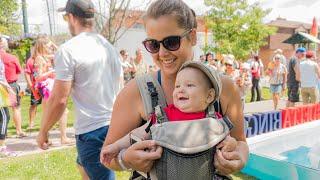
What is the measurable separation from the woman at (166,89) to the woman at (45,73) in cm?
459

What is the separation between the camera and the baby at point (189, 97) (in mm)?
1420

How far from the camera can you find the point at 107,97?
2.90m

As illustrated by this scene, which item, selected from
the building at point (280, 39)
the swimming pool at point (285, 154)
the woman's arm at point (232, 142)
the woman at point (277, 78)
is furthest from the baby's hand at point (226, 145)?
the building at point (280, 39)

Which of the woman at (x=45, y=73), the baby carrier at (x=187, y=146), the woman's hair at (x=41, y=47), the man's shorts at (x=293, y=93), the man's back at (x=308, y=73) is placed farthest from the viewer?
the man's shorts at (x=293, y=93)

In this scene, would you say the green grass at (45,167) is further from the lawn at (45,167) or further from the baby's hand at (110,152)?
the baby's hand at (110,152)

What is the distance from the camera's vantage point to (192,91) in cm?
142

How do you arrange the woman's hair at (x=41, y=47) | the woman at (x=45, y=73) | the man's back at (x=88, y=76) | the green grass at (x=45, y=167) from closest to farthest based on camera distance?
the man's back at (x=88, y=76), the green grass at (x=45, y=167), the woman at (x=45, y=73), the woman's hair at (x=41, y=47)

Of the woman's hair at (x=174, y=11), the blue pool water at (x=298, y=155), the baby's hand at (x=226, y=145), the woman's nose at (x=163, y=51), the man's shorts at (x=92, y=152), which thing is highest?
the woman's hair at (x=174, y=11)

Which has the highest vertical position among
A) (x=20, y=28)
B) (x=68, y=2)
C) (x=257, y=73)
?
(x=20, y=28)

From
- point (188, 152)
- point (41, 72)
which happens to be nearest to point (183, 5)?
point (188, 152)

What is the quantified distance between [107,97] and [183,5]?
154 cm

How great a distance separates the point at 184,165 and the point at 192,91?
298 millimetres

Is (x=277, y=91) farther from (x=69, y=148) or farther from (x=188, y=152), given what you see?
(x=188, y=152)

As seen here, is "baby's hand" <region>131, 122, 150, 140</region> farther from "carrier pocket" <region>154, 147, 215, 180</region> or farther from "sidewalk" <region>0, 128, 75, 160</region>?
"sidewalk" <region>0, 128, 75, 160</region>
